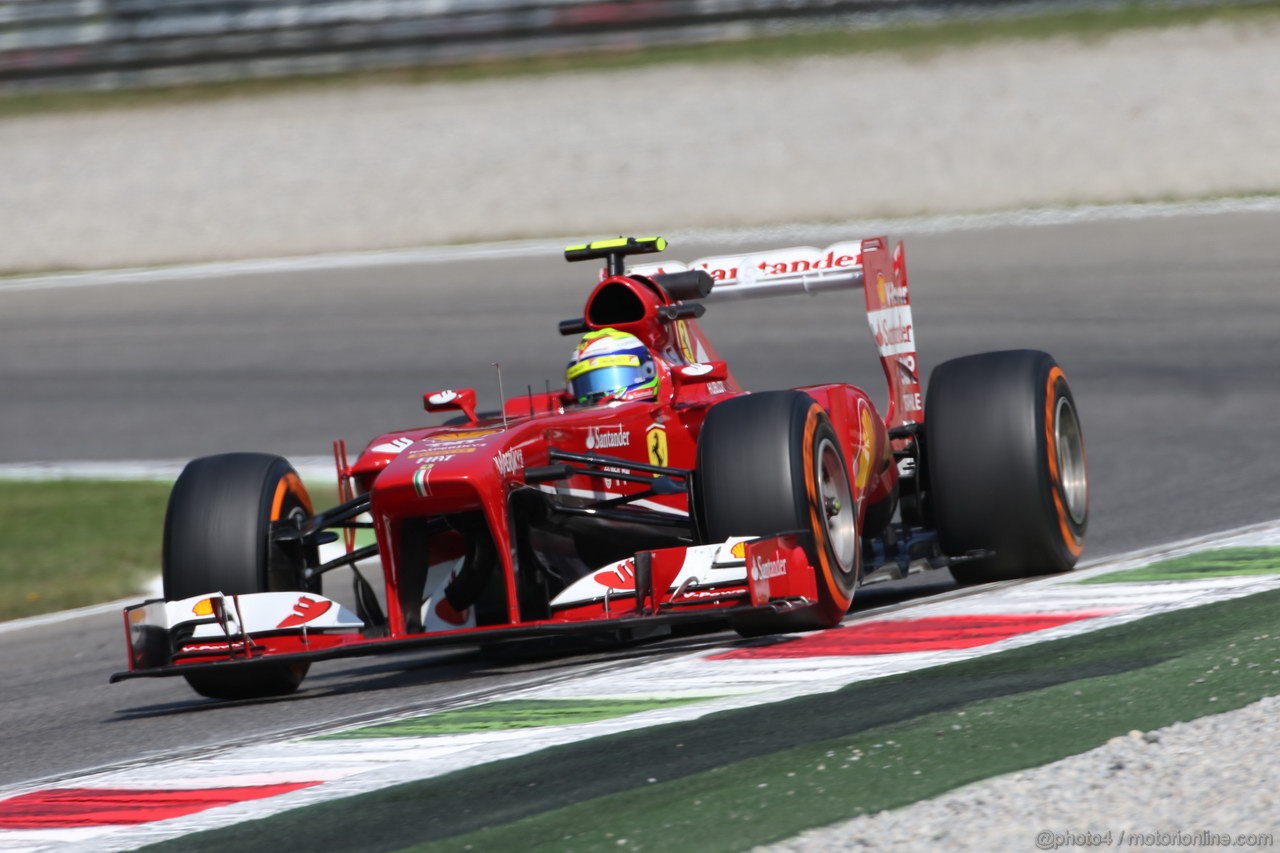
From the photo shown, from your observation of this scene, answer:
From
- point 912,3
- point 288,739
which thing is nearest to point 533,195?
point 912,3

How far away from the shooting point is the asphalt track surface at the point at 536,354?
35.6 feet

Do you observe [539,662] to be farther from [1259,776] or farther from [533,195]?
[533,195]

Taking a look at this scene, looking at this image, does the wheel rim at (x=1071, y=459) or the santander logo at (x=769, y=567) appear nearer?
the santander logo at (x=769, y=567)

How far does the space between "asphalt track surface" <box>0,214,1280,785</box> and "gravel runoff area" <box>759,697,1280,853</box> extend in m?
4.09

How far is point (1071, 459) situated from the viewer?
908cm

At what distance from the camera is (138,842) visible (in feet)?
16.0

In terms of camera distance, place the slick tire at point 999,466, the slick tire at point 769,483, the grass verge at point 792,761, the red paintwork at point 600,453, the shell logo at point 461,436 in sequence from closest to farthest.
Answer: the grass verge at point 792,761, the red paintwork at point 600,453, the slick tire at point 769,483, the shell logo at point 461,436, the slick tire at point 999,466

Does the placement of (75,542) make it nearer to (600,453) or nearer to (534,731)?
(600,453)

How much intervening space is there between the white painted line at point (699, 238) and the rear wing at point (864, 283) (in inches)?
402

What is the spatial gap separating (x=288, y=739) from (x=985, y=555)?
3.50m

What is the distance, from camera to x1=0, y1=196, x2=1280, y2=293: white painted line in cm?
1975

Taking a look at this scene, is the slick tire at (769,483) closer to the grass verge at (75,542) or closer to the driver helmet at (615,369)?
the driver helmet at (615,369)

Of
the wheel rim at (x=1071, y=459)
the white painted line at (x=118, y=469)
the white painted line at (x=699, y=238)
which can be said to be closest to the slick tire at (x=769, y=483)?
the wheel rim at (x=1071, y=459)

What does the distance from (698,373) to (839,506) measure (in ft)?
2.88
